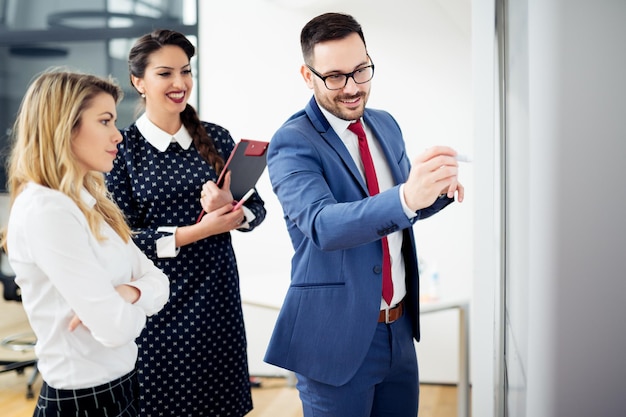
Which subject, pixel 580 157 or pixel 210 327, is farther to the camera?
pixel 210 327

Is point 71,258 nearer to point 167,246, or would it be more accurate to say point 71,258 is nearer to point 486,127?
point 167,246

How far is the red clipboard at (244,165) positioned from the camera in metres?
1.99

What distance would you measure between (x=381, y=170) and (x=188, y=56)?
0.84 metres

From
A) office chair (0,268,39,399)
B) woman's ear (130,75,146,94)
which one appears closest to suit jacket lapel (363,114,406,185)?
woman's ear (130,75,146,94)

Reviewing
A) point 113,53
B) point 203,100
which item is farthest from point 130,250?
point 113,53

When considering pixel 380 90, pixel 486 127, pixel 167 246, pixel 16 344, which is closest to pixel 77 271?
pixel 167 246

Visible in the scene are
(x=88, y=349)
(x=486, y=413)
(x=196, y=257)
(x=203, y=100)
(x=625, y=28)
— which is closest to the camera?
(x=625, y=28)

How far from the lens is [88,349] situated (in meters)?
1.36

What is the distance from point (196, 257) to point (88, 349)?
2.26 ft

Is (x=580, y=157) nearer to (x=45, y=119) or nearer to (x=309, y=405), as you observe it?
(x=309, y=405)

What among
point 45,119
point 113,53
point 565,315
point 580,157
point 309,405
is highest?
point 113,53

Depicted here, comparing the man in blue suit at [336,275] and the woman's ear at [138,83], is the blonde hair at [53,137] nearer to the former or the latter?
the man in blue suit at [336,275]

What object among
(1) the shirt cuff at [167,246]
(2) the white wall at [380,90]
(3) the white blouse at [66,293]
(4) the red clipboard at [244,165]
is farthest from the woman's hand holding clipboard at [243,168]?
(2) the white wall at [380,90]

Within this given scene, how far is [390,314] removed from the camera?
1.50 meters
